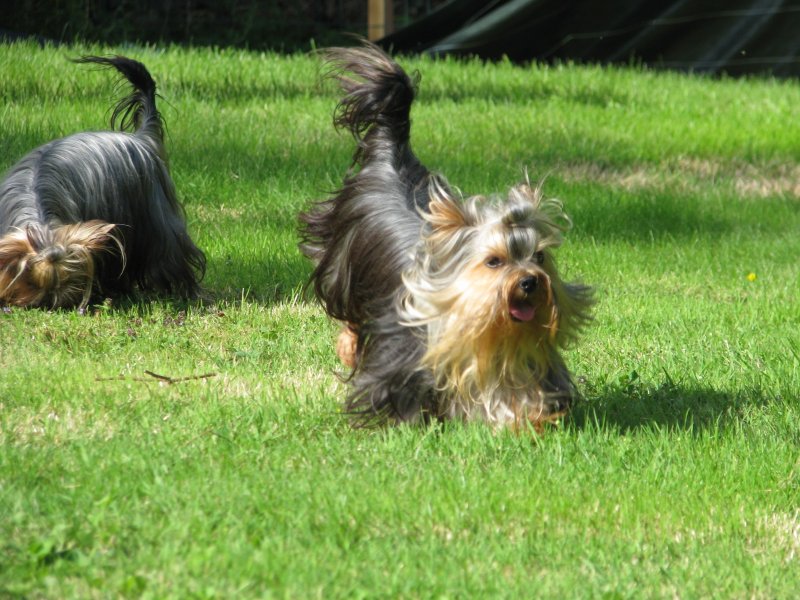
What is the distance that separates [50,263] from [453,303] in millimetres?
2529

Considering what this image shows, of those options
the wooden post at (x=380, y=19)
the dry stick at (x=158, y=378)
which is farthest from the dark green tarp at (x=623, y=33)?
the dry stick at (x=158, y=378)

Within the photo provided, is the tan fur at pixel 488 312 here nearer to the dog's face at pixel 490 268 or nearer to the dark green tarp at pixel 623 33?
the dog's face at pixel 490 268

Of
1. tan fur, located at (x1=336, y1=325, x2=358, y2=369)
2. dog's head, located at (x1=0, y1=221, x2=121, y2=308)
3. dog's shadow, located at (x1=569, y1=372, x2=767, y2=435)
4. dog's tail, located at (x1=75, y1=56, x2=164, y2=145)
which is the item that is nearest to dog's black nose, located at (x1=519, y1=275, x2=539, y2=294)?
dog's shadow, located at (x1=569, y1=372, x2=767, y2=435)

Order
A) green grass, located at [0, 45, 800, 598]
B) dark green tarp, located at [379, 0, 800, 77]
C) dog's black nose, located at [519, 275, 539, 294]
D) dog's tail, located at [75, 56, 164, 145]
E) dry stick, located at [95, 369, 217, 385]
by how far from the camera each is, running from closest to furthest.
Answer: green grass, located at [0, 45, 800, 598] → dog's black nose, located at [519, 275, 539, 294] → dry stick, located at [95, 369, 217, 385] → dog's tail, located at [75, 56, 164, 145] → dark green tarp, located at [379, 0, 800, 77]

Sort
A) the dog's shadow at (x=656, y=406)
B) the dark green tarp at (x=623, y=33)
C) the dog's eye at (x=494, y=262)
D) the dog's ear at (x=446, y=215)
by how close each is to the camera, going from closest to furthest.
A: the dog's eye at (x=494, y=262) < the dog's ear at (x=446, y=215) < the dog's shadow at (x=656, y=406) < the dark green tarp at (x=623, y=33)

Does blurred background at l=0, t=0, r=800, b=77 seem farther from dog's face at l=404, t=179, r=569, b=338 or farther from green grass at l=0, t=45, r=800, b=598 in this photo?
dog's face at l=404, t=179, r=569, b=338

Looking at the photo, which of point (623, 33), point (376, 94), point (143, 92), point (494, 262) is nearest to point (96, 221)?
point (143, 92)

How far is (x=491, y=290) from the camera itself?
425 centimetres

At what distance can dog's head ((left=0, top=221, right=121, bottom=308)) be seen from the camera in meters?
6.14

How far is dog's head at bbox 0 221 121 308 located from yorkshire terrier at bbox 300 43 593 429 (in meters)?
1.48

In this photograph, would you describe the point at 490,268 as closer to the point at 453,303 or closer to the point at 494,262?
the point at 494,262

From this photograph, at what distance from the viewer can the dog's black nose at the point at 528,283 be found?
4211 mm

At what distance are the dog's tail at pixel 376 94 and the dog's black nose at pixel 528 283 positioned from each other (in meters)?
1.40

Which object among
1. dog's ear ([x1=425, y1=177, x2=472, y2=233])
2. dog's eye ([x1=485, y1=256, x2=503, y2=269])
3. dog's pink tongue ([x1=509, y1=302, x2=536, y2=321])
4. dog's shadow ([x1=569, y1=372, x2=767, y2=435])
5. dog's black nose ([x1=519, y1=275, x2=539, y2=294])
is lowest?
dog's shadow ([x1=569, y1=372, x2=767, y2=435])
